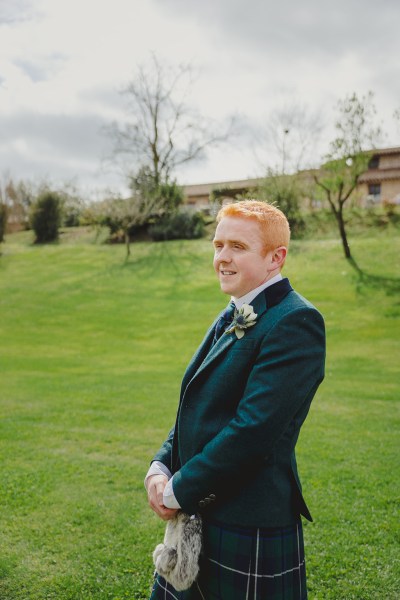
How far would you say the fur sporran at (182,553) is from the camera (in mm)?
1984

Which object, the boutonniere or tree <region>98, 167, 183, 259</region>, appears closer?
the boutonniere

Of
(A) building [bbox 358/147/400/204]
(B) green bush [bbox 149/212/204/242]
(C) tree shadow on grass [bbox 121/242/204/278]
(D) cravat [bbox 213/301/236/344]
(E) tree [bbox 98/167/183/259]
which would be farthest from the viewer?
(A) building [bbox 358/147/400/204]

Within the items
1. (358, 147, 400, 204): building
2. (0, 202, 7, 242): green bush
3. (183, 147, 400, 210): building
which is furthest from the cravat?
(358, 147, 400, 204): building

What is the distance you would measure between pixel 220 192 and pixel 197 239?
11.4 metres

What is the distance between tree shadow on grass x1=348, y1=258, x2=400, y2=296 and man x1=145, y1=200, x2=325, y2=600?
19.4m

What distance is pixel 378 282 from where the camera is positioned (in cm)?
2153

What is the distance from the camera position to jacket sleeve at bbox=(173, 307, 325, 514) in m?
1.86

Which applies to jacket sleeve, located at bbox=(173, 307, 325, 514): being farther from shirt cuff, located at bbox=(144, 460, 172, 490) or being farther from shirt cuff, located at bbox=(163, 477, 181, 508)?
shirt cuff, located at bbox=(144, 460, 172, 490)

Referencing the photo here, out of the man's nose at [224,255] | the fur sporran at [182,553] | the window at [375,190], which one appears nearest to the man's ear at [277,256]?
the man's nose at [224,255]

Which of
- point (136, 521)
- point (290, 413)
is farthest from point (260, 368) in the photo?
point (136, 521)

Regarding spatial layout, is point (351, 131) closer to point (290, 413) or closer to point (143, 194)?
point (143, 194)

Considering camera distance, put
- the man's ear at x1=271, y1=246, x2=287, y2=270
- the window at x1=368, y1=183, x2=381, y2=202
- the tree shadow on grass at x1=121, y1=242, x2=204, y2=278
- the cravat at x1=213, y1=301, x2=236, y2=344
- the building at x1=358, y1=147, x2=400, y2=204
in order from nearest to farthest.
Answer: the man's ear at x1=271, y1=246, x2=287, y2=270, the cravat at x1=213, y1=301, x2=236, y2=344, the tree shadow on grass at x1=121, y1=242, x2=204, y2=278, the building at x1=358, y1=147, x2=400, y2=204, the window at x1=368, y1=183, x2=381, y2=202

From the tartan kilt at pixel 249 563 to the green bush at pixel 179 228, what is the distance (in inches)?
1303

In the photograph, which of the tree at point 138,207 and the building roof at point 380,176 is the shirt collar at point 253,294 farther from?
the building roof at point 380,176
